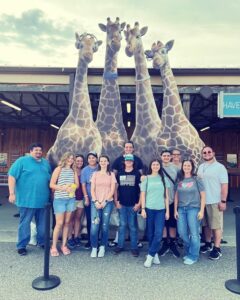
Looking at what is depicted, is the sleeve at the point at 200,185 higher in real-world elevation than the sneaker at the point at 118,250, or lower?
higher

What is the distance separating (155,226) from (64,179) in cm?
139

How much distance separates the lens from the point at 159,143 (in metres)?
4.88

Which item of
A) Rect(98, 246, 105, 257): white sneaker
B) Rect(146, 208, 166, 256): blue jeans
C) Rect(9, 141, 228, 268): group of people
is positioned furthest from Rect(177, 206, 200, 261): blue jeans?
Rect(98, 246, 105, 257): white sneaker

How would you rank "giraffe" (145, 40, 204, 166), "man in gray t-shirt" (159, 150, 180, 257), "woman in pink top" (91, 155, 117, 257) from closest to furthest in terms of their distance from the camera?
1. "woman in pink top" (91, 155, 117, 257)
2. "man in gray t-shirt" (159, 150, 180, 257)
3. "giraffe" (145, 40, 204, 166)

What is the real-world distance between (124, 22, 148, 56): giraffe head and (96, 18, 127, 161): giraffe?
0.15m

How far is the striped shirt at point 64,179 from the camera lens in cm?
366

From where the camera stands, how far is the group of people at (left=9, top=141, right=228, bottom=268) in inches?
137

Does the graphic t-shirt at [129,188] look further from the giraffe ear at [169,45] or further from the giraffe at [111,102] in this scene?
the giraffe ear at [169,45]

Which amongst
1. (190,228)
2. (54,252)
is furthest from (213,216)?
(54,252)

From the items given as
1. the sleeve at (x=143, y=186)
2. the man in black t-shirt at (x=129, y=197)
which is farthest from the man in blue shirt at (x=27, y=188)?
the sleeve at (x=143, y=186)

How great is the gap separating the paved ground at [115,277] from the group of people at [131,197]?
155mm

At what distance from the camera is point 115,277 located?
3127mm

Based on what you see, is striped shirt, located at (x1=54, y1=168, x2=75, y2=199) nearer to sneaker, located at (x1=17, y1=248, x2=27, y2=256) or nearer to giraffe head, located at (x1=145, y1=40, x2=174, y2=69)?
sneaker, located at (x1=17, y1=248, x2=27, y2=256)

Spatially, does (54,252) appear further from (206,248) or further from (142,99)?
(142,99)
